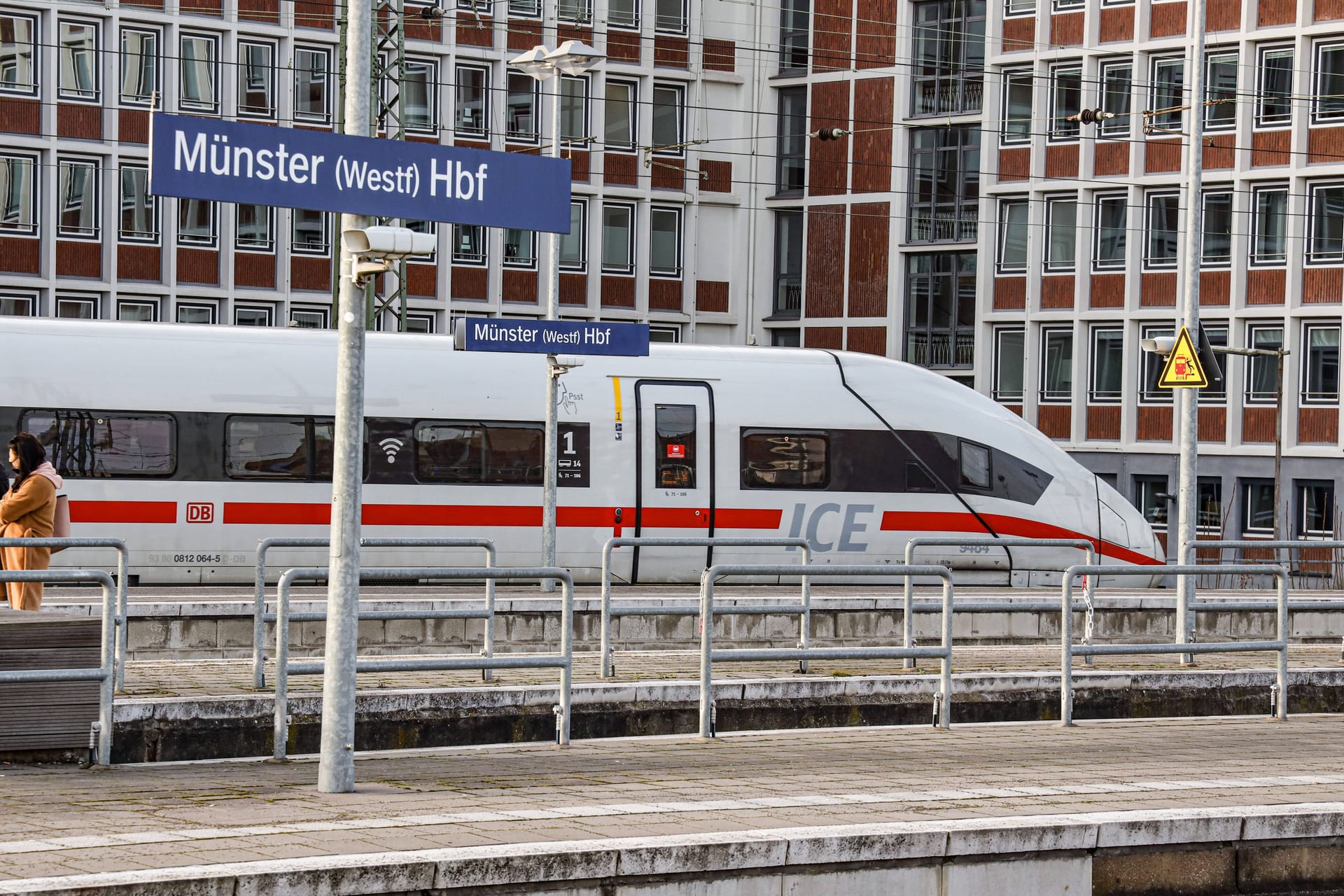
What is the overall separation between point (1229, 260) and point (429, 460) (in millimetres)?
30147

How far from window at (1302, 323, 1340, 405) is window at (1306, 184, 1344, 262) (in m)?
1.62

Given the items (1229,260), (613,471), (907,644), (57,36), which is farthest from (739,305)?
(907,644)

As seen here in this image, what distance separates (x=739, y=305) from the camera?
53.9 metres

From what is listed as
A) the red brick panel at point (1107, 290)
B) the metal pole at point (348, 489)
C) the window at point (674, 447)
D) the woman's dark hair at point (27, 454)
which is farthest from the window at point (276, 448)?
the red brick panel at point (1107, 290)

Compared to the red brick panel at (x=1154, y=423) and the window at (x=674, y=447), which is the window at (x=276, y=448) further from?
the red brick panel at (x=1154, y=423)

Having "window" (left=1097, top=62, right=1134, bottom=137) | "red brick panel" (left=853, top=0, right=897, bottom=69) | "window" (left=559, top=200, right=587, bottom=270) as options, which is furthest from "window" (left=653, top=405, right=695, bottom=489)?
"red brick panel" (left=853, top=0, right=897, bottom=69)

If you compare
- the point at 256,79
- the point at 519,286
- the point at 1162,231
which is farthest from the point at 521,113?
the point at 1162,231

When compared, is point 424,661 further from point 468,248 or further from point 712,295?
point 712,295

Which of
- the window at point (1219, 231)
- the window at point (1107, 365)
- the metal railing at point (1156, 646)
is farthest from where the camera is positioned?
the window at point (1107, 365)

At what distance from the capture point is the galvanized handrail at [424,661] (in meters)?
10.4

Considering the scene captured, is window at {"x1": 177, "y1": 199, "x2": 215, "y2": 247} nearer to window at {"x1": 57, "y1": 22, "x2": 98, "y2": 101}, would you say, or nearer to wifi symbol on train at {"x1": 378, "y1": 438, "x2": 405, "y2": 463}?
window at {"x1": 57, "y1": 22, "x2": 98, "y2": 101}

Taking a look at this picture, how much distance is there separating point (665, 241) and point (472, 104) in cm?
625

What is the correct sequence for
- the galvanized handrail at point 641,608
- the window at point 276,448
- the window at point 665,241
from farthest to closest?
the window at point 665,241, the window at point 276,448, the galvanized handrail at point 641,608

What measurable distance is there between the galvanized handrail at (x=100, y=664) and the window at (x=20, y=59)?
38335 millimetres
